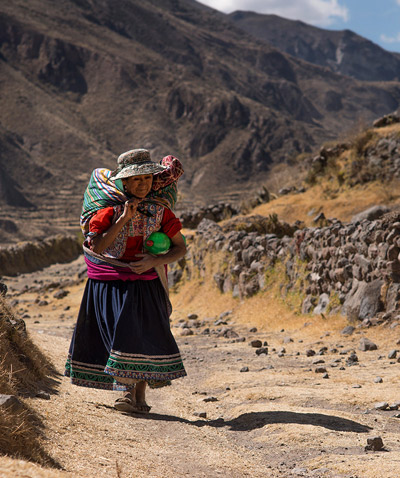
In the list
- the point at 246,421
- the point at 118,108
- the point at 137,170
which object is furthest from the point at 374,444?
the point at 118,108

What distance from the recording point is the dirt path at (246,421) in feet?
10.8

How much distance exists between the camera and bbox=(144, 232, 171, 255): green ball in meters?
4.54

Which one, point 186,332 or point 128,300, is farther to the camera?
point 186,332

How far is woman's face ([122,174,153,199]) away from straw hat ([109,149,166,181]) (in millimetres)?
69

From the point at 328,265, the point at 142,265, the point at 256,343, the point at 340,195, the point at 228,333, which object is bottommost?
the point at 228,333

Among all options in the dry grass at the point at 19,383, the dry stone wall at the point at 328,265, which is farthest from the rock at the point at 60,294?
the dry grass at the point at 19,383

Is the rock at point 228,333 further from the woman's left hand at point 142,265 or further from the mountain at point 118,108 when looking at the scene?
the mountain at point 118,108

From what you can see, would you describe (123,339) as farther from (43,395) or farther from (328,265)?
(328,265)

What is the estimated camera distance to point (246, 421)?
454 cm

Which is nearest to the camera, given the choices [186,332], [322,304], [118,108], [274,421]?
[274,421]

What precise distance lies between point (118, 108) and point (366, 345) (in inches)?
3045

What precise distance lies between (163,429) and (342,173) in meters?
15.2

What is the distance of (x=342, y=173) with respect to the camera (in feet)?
60.2

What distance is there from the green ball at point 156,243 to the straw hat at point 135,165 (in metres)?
0.46
